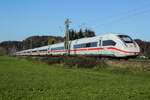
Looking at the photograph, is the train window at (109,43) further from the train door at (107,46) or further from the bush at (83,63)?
the bush at (83,63)

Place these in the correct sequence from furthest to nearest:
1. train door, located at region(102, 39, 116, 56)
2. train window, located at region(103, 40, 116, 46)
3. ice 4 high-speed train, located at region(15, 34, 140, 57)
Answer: train door, located at region(102, 39, 116, 56)
train window, located at region(103, 40, 116, 46)
ice 4 high-speed train, located at region(15, 34, 140, 57)

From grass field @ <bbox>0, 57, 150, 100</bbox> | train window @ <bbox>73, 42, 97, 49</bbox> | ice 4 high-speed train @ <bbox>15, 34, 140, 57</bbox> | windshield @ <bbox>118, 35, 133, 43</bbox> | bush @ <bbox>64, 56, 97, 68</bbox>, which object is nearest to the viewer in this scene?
grass field @ <bbox>0, 57, 150, 100</bbox>

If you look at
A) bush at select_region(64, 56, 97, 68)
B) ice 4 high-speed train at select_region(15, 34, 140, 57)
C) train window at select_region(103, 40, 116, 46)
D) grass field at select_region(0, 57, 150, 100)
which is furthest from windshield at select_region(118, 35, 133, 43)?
grass field at select_region(0, 57, 150, 100)

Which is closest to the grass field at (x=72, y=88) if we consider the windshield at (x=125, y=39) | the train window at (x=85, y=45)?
the windshield at (x=125, y=39)

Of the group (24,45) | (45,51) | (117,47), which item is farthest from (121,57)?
(24,45)

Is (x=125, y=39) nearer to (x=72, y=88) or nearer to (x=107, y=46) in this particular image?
(x=107, y=46)

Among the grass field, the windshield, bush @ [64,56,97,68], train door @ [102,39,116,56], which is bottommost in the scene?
the grass field

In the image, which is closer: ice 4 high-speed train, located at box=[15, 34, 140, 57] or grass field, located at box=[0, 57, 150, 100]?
grass field, located at box=[0, 57, 150, 100]

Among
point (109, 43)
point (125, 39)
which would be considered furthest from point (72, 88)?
point (125, 39)

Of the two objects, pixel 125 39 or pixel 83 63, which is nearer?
pixel 83 63

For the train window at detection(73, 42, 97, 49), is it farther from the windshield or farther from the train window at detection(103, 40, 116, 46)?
the windshield

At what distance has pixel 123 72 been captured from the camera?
13.6 metres

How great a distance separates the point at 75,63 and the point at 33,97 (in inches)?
549

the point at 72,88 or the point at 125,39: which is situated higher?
the point at 125,39
